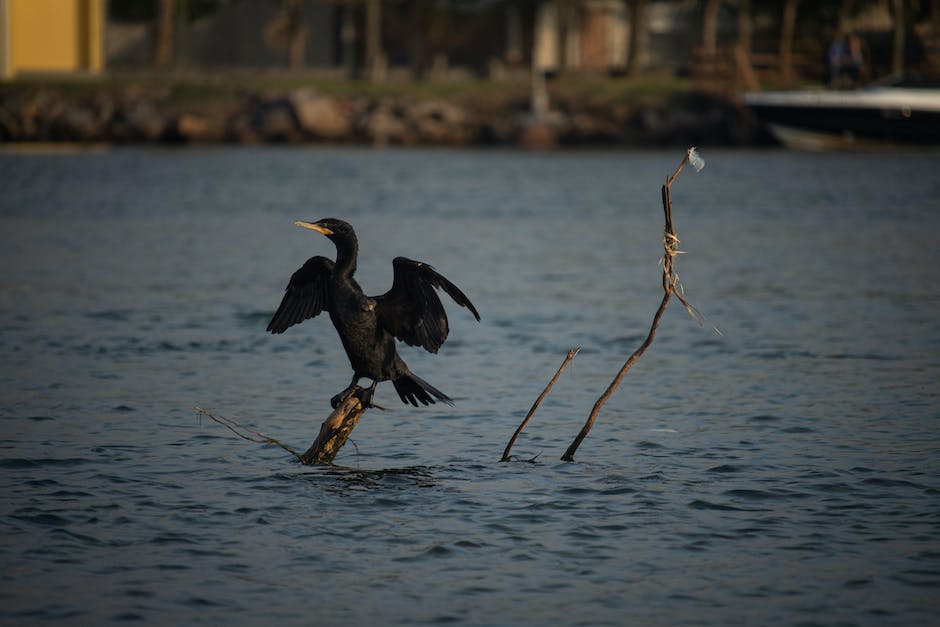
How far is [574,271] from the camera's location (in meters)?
23.0

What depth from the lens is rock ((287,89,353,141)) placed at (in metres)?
60.6

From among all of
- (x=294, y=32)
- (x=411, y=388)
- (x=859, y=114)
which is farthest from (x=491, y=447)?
(x=294, y=32)

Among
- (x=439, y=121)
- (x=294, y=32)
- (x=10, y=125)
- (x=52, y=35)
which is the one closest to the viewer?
(x=10, y=125)

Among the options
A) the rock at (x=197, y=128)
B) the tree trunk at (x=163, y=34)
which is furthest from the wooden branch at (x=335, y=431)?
the tree trunk at (x=163, y=34)

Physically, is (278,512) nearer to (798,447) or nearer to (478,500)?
(478,500)

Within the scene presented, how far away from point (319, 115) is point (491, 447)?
51.0 meters

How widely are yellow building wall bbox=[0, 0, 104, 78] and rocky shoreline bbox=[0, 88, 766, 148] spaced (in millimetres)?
3157

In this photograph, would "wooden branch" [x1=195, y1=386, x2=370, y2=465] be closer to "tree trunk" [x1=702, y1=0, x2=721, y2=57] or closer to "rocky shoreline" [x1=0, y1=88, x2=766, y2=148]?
"rocky shoreline" [x1=0, y1=88, x2=766, y2=148]

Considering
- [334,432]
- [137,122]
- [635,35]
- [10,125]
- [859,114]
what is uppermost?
[635,35]

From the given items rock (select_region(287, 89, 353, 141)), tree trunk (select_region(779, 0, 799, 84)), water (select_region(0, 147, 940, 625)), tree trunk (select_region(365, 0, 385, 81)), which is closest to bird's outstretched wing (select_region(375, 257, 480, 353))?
water (select_region(0, 147, 940, 625))

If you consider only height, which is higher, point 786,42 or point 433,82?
point 786,42

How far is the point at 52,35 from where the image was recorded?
62031 millimetres

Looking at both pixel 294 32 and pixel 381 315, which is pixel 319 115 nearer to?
pixel 294 32

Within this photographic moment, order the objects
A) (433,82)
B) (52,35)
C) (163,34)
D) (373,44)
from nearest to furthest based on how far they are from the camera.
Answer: (52,35)
(163,34)
(373,44)
(433,82)
